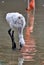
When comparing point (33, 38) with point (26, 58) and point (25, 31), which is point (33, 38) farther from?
point (26, 58)

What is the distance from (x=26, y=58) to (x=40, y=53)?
80 centimetres

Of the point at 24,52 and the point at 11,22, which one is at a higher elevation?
the point at 11,22

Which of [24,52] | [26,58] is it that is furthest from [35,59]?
[24,52]

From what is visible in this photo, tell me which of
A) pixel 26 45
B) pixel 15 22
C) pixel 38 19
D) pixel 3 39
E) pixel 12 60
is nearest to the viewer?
pixel 12 60

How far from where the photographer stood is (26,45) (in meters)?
10.9

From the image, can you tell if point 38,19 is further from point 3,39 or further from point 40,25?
point 3,39

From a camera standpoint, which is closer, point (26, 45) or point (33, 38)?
point (26, 45)

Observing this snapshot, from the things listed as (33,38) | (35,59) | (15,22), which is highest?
(15,22)

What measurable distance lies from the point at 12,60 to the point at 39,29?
516cm

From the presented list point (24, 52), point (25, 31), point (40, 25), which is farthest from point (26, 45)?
point (40, 25)

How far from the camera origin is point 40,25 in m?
15.2

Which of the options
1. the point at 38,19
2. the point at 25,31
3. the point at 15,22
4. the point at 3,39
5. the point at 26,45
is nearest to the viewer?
the point at 15,22

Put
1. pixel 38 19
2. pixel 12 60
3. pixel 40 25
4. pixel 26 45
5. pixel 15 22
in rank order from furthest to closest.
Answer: pixel 38 19
pixel 40 25
pixel 26 45
pixel 15 22
pixel 12 60

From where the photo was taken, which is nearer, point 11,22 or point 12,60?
point 12,60
